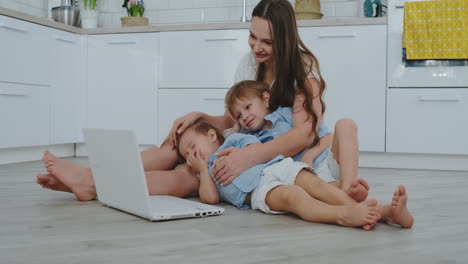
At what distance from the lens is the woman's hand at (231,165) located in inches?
67.1

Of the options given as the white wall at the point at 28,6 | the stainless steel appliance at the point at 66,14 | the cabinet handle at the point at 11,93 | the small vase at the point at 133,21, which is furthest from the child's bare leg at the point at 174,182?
the white wall at the point at 28,6

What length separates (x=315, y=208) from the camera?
150 cm

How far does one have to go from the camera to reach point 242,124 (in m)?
1.91

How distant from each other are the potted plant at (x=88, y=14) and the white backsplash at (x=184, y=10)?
33cm

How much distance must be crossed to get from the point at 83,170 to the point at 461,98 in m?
2.27

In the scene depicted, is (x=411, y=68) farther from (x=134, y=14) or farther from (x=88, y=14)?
(x=88, y=14)

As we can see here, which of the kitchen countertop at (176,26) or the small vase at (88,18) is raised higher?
the small vase at (88,18)

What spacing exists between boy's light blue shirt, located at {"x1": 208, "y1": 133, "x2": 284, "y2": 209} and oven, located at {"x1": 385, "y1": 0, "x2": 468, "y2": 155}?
1.80 metres

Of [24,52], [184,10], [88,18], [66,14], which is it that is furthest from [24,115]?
[184,10]

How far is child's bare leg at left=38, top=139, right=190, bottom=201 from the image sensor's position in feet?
6.06

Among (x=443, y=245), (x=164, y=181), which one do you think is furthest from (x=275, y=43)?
(x=443, y=245)

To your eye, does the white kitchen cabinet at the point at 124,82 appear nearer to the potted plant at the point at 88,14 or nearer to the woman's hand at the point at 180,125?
the potted plant at the point at 88,14

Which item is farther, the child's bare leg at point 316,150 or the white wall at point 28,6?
the white wall at point 28,6

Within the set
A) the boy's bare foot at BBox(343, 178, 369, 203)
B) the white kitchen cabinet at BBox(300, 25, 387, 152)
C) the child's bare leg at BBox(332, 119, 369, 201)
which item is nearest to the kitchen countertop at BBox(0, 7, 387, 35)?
the white kitchen cabinet at BBox(300, 25, 387, 152)
